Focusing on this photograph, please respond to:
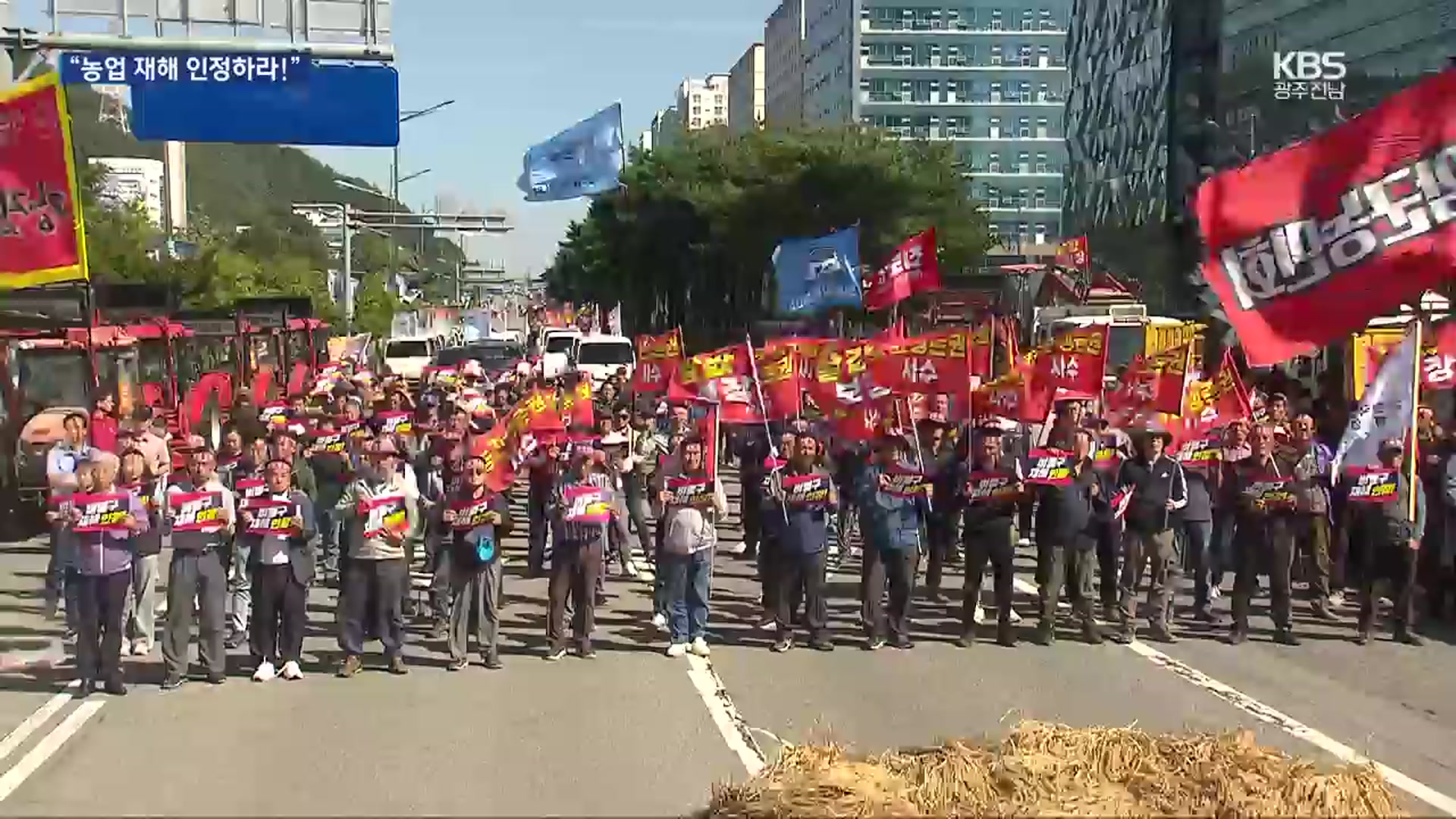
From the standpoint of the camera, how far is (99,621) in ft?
36.3

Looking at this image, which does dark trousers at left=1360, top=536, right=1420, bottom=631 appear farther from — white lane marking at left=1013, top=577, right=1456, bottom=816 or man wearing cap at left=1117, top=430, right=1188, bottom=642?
white lane marking at left=1013, top=577, right=1456, bottom=816

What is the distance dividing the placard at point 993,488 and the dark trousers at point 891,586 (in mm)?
676

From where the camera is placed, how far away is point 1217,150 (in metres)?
39.7

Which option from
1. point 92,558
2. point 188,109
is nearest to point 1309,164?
point 92,558

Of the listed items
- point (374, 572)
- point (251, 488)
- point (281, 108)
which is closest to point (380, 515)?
point (374, 572)

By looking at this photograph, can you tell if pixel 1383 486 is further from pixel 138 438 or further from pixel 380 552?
pixel 138 438

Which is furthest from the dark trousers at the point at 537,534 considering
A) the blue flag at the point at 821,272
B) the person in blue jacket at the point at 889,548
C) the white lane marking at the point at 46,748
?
the blue flag at the point at 821,272

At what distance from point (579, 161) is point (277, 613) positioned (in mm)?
24628

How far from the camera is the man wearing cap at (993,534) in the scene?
42.4ft

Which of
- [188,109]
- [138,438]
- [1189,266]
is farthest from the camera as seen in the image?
[1189,266]

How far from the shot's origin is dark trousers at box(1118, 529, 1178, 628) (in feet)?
43.4

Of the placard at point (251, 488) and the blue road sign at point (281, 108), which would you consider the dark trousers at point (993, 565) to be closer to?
the placard at point (251, 488)

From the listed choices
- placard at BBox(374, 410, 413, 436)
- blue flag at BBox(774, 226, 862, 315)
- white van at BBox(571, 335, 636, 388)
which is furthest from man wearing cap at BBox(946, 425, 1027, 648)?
white van at BBox(571, 335, 636, 388)

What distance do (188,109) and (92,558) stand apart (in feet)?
30.1
